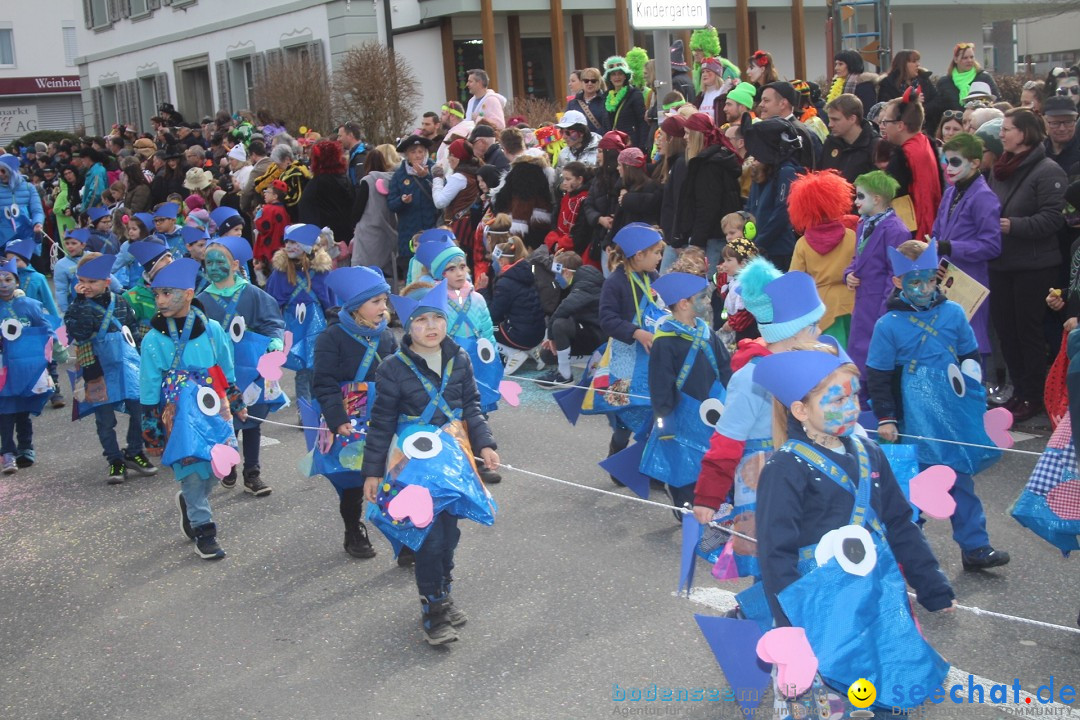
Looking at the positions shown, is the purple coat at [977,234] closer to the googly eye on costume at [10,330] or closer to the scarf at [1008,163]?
the scarf at [1008,163]

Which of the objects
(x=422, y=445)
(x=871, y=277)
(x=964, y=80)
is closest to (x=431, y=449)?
(x=422, y=445)

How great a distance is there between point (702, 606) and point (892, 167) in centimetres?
464

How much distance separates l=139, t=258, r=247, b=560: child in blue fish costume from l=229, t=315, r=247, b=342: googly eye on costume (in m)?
0.76

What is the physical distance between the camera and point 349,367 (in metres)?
6.46

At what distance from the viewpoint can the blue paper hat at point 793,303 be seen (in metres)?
4.66

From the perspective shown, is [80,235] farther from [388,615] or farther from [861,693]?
[861,693]

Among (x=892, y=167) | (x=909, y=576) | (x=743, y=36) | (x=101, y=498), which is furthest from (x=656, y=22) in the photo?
(x=743, y=36)

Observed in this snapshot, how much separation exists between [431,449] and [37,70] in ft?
186

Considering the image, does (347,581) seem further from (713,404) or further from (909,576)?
(909,576)

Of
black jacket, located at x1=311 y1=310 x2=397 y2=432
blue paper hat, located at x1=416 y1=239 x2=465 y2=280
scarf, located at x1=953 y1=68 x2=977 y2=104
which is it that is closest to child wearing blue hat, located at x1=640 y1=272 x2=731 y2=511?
black jacket, located at x1=311 y1=310 x2=397 y2=432

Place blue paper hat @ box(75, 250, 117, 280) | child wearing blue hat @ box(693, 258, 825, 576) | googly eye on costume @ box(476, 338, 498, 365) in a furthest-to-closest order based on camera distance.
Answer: blue paper hat @ box(75, 250, 117, 280)
googly eye on costume @ box(476, 338, 498, 365)
child wearing blue hat @ box(693, 258, 825, 576)

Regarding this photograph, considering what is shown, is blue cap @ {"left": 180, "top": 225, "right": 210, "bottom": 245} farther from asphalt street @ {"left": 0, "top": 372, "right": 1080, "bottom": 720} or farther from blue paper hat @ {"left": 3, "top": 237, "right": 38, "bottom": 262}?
asphalt street @ {"left": 0, "top": 372, "right": 1080, "bottom": 720}

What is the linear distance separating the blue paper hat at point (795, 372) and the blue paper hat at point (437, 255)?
4.52m

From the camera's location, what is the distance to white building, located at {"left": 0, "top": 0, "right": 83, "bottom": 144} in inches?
2174
